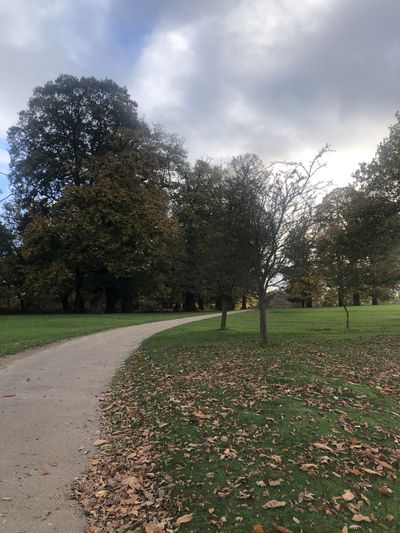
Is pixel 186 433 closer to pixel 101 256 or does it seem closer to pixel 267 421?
pixel 267 421

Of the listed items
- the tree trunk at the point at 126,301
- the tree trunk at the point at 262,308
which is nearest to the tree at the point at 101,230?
the tree trunk at the point at 126,301

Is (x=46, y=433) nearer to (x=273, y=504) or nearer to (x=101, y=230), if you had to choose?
(x=273, y=504)

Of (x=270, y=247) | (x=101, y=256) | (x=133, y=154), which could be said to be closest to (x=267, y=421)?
(x=270, y=247)

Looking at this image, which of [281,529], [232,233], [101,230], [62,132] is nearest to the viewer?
[281,529]

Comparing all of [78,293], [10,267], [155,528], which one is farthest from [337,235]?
[10,267]

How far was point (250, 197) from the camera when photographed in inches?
585

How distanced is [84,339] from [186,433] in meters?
13.2

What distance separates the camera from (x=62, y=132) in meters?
43.2

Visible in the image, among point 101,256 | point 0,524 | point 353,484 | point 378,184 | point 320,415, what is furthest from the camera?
point 101,256

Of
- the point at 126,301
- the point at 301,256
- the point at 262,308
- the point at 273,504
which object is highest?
the point at 301,256

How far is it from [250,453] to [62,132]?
4275 cm

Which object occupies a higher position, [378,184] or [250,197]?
[378,184]

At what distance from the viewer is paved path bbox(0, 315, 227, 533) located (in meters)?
4.38

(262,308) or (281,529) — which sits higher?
(262,308)
